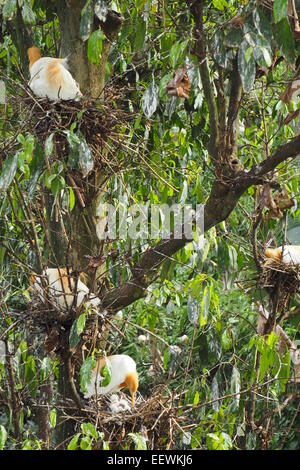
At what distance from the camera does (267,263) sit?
287cm

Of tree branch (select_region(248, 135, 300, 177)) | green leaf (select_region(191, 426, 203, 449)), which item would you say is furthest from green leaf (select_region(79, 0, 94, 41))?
green leaf (select_region(191, 426, 203, 449))

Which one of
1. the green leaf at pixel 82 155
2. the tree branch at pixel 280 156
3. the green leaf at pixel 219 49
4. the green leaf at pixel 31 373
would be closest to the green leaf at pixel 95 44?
the green leaf at pixel 82 155

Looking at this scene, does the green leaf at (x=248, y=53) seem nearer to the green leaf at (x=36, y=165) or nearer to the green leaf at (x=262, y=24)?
the green leaf at (x=262, y=24)

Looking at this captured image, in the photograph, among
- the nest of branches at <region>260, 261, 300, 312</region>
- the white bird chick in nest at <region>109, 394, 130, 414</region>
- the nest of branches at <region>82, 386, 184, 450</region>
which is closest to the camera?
the nest of branches at <region>82, 386, 184, 450</region>

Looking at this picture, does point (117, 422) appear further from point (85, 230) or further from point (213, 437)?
point (85, 230)

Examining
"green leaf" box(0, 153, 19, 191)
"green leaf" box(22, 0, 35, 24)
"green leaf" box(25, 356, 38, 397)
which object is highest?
"green leaf" box(22, 0, 35, 24)

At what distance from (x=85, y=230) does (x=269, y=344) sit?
2.54ft

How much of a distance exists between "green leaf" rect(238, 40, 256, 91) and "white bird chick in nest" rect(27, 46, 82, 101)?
0.65m

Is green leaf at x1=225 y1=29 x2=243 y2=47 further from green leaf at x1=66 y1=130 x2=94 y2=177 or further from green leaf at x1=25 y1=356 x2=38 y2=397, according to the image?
green leaf at x1=25 y1=356 x2=38 y2=397

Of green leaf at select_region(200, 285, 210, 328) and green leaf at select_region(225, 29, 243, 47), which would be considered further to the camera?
green leaf at select_region(200, 285, 210, 328)

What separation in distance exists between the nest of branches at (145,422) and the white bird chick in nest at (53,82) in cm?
101

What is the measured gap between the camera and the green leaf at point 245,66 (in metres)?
2.24

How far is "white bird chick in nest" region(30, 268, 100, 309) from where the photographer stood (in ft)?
8.17

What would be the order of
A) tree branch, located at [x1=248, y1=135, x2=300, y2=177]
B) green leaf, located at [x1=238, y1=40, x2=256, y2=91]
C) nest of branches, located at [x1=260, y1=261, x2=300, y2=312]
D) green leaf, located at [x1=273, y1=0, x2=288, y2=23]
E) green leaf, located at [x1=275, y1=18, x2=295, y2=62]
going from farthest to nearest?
nest of branches, located at [x1=260, y1=261, x2=300, y2=312]
tree branch, located at [x1=248, y1=135, x2=300, y2=177]
green leaf, located at [x1=238, y1=40, x2=256, y2=91]
green leaf, located at [x1=275, y1=18, x2=295, y2=62]
green leaf, located at [x1=273, y1=0, x2=288, y2=23]
